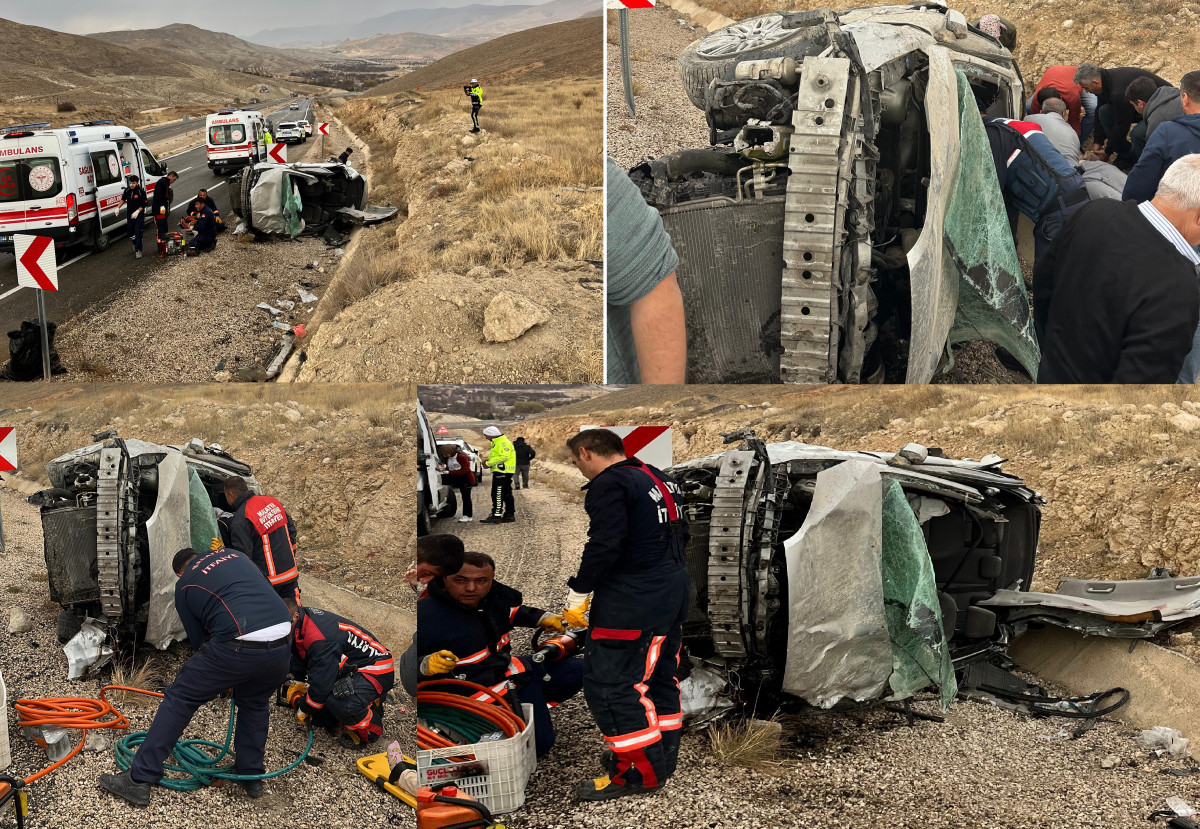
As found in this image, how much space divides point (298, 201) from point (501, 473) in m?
3.85

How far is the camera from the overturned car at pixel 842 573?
4156 mm

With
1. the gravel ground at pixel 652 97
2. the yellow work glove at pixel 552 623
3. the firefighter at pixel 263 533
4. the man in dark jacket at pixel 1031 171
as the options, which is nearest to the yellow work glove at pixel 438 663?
the yellow work glove at pixel 552 623

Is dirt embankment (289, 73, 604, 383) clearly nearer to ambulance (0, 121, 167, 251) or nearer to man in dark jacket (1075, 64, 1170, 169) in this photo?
ambulance (0, 121, 167, 251)

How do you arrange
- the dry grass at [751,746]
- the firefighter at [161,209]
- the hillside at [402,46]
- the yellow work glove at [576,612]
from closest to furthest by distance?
1. the dry grass at [751,746]
2. the yellow work glove at [576,612]
3. the hillside at [402,46]
4. the firefighter at [161,209]

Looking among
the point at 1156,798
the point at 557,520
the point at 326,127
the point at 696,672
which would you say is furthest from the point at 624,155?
the point at 326,127

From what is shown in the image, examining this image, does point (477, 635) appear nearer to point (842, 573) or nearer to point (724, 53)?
point (842, 573)

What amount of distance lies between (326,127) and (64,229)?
4.67 m

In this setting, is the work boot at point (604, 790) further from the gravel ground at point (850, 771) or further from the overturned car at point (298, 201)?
the overturned car at point (298, 201)

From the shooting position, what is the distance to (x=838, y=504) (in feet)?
13.9

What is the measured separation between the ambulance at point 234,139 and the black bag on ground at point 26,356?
3176mm

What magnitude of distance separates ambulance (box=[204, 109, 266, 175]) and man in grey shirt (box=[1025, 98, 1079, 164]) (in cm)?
599

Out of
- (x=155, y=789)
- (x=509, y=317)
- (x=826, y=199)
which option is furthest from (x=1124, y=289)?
(x=155, y=789)

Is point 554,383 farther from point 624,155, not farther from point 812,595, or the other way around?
point 812,595

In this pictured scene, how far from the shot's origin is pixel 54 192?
573cm
